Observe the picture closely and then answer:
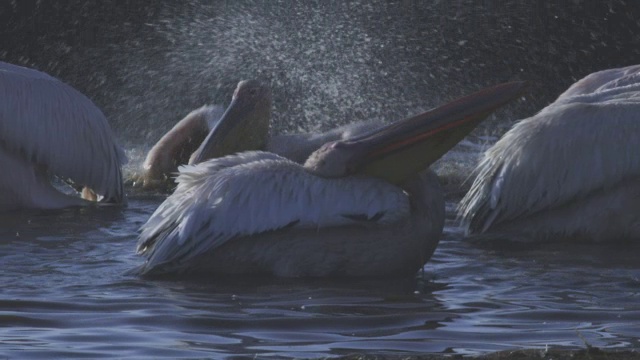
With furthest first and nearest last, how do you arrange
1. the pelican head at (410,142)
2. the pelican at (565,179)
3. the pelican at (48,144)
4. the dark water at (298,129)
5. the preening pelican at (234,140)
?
the pelican at (48,144) → the preening pelican at (234,140) → the pelican at (565,179) → the pelican head at (410,142) → the dark water at (298,129)

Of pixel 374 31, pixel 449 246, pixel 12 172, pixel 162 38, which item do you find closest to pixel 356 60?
pixel 374 31

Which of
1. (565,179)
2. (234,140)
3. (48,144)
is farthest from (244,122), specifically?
(565,179)

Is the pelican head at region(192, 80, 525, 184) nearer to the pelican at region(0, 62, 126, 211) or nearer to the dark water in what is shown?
the dark water

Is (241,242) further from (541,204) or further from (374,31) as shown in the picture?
(374,31)

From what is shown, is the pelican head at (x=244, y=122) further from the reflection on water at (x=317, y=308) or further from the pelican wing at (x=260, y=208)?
the pelican wing at (x=260, y=208)

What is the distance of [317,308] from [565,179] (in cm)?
188

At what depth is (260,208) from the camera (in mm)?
5227

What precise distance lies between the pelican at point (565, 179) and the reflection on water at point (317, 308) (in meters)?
0.22

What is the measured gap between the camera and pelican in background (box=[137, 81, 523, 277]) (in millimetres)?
5227

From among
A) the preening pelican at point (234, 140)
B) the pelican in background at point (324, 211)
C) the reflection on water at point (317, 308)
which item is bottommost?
the reflection on water at point (317, 308)

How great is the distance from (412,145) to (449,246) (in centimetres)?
111

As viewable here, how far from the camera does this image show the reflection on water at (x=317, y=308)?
4188 mm

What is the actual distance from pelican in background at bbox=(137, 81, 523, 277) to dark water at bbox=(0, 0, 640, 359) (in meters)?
0.10

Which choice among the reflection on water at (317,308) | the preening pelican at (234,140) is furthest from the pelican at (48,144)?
the reflection on water at (317,308)
